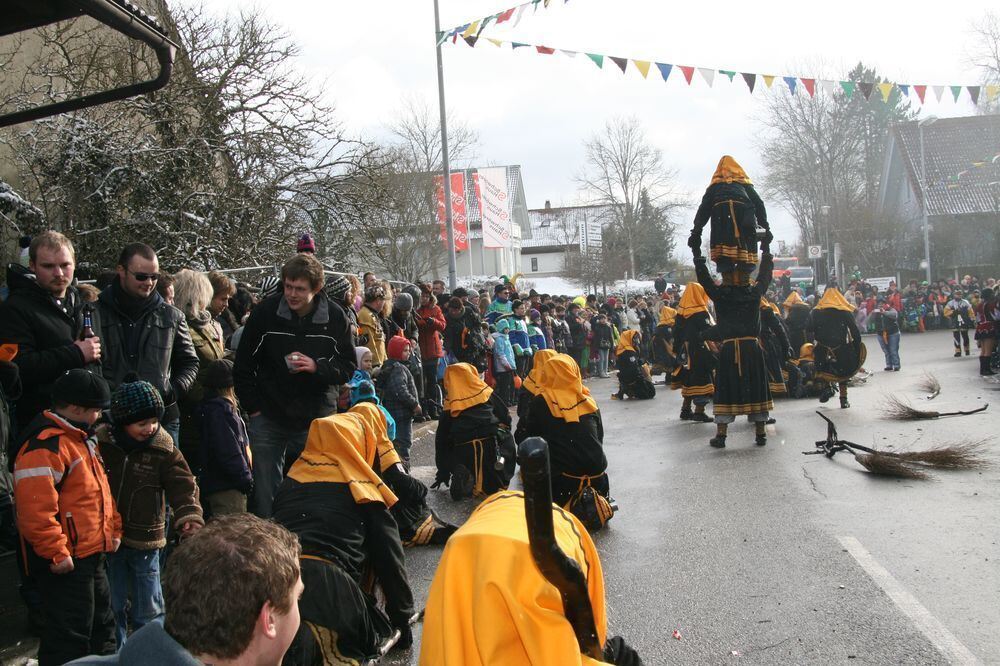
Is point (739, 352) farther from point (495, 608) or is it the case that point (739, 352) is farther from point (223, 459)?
point (495, 608)

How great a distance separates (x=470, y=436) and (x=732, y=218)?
175 inches

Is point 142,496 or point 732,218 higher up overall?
point 732,218

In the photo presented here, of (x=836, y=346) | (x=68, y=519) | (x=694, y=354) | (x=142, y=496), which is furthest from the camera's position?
(x=836, y=346)

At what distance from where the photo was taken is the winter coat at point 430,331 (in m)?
14.0

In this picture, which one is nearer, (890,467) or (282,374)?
(282,374)

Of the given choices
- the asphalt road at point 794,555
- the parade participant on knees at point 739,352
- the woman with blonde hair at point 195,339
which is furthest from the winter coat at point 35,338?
the parade participant on knees at point 739,352

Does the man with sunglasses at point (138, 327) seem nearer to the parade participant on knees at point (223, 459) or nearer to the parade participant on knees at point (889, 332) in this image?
the parade participant on knees at point (223, 459)

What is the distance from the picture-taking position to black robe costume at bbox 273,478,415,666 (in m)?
4.30

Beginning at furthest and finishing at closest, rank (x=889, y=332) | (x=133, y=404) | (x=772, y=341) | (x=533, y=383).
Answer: (x=889, y=332), (x=772, y=341), (x=533, y=383), (x=133, y=404)

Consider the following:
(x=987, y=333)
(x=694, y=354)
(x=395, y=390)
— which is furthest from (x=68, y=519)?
(x=987, y=333)

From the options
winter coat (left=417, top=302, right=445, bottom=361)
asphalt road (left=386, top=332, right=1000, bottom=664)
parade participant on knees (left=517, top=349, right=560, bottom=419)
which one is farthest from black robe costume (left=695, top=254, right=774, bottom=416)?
winter coat (left=417, top=302, right=445, bottom=361)

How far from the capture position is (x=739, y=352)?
1098 centimetres

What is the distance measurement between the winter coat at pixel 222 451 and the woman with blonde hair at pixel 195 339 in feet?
1.20

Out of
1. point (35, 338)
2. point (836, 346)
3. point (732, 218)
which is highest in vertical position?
point (732, 218)
